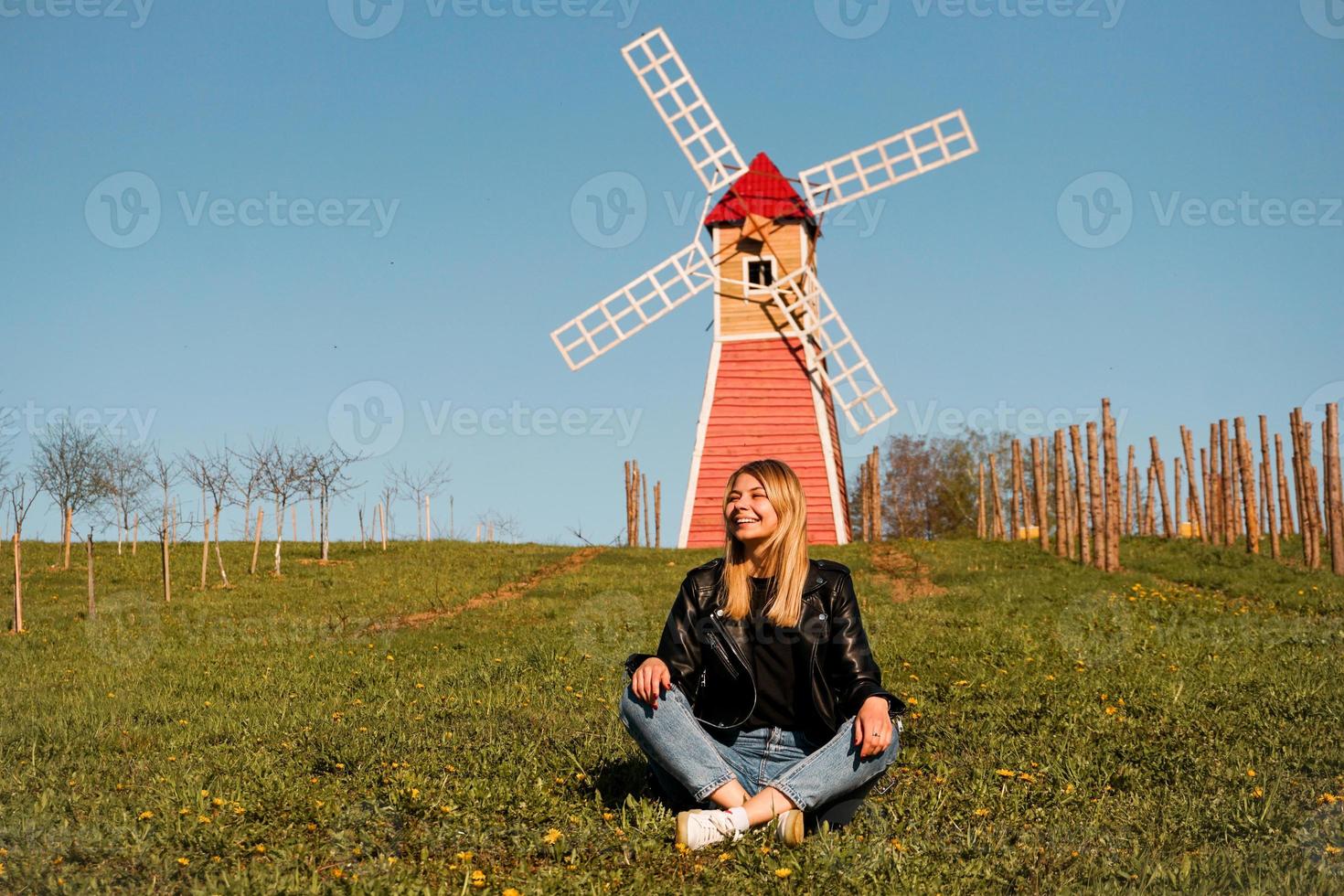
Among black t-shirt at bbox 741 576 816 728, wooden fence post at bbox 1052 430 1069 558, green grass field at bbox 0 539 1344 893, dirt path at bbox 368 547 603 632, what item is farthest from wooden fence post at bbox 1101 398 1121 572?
black t-shirt at bbox 741 576 816 728

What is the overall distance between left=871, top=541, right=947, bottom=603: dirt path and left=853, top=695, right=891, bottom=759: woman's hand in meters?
12.1

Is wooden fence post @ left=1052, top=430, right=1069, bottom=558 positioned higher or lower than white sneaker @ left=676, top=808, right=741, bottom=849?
higher

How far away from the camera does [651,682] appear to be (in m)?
4.76

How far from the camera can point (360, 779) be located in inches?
222

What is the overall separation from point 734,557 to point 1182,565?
19335 millimetres

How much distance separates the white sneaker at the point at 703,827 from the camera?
463 cm

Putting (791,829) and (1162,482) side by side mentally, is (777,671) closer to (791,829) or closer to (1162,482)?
(791,829)

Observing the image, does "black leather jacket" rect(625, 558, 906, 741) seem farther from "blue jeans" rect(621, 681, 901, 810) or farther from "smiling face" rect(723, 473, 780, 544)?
"smiling face" rect(723, 473, 780, 544)

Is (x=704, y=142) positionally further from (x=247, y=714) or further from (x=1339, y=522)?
(x=247, y=714)

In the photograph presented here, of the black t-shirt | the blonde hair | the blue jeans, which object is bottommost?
the blue jeans

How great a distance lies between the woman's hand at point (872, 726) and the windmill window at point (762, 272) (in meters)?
23.6

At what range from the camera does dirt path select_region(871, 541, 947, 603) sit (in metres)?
18.2

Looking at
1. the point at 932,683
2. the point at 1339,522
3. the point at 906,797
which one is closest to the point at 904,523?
the point at 1339,522

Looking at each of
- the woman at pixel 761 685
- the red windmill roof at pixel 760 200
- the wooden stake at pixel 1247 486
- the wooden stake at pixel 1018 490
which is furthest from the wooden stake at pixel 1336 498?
the woman at pixel 761 685
